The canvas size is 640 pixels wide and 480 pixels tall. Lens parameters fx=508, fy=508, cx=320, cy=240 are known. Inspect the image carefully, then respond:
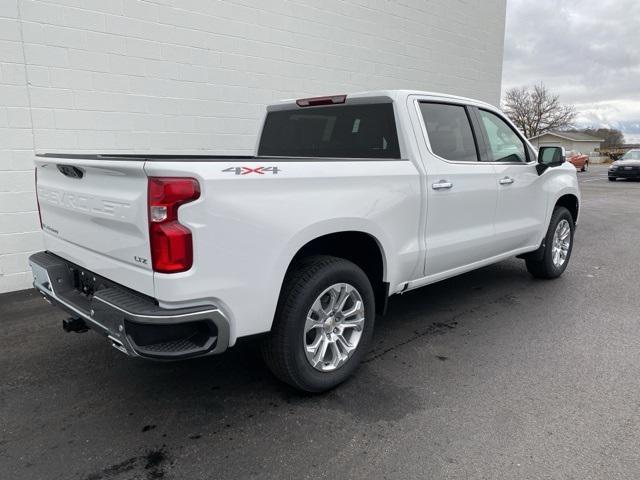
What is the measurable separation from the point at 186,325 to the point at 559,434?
6.87 ft

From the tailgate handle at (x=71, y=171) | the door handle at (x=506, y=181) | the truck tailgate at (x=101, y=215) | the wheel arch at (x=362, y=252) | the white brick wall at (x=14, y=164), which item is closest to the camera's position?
the truck tailgate at (x=101, y=215)

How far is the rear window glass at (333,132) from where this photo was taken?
12.6 ft

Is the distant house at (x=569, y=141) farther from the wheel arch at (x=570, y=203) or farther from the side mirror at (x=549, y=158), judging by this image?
the side mirror at (x=549, y=158)

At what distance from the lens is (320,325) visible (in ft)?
10.4

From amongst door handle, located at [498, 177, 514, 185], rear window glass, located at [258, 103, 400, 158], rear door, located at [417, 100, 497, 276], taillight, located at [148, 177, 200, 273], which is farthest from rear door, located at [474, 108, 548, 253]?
taillight, located at [148, 177, 200, 273]

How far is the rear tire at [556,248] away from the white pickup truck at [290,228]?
3.29 feet

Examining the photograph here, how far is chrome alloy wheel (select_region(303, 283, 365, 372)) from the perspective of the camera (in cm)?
313

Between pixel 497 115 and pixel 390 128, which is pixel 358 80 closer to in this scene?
pixel 497 115

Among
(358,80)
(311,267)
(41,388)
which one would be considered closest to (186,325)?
(311,267)

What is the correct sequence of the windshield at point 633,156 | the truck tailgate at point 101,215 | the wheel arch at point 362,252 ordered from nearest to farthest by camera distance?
the truck tailgate at point 101,215, the wheel arch at point 362,252, the windshield at point 633,156

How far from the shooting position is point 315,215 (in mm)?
2939

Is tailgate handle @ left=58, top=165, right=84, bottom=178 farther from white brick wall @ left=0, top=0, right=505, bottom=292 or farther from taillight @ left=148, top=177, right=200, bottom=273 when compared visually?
white brick wall @ left=0, top=0, right=505, bottom=292

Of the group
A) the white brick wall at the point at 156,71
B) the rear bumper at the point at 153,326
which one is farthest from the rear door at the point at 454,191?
the white brick wall at the point at 156,71

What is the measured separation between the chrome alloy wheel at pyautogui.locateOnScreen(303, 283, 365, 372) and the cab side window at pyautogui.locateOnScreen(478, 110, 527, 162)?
2112 millimetres
